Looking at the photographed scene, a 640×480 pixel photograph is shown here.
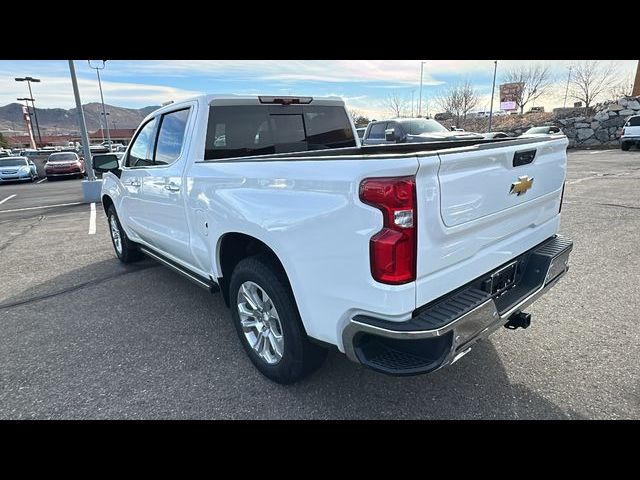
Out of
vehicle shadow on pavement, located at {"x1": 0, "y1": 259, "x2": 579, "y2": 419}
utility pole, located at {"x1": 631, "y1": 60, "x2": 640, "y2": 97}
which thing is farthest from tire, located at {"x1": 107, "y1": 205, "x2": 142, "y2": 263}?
utility pole, located at {"x1": 631, "y1": 60, "x2": 640, "y2": 97}

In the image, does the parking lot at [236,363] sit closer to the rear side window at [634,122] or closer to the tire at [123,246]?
the tire at [123,246]

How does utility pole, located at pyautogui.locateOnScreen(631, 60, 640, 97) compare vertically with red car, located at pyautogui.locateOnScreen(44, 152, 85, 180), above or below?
above

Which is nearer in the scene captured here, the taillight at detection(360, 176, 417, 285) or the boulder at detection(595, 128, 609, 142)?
the taillight at detection(360, 176, 417, 285)

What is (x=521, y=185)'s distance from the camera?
2412 mm

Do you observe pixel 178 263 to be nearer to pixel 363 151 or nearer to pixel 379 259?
pixel 363 151

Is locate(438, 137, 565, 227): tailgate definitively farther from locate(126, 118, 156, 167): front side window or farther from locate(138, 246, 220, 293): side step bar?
locate(126, 118, 156, 167): front side window

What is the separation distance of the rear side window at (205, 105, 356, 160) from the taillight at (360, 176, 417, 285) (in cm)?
193

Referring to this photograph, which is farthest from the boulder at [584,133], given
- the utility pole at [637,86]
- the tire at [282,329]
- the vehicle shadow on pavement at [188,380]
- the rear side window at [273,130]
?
the tire at [282,329]

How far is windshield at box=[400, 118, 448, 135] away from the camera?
14.5m

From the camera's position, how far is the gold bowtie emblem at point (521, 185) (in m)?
2.36

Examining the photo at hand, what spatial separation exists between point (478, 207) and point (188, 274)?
2.62 m

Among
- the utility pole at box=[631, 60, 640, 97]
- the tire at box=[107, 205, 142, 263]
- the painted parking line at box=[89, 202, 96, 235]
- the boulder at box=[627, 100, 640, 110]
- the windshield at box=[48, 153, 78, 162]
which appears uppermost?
the utility pole at box=[631, 60, 640, 97]

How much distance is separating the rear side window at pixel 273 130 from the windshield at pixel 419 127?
36.2 feet

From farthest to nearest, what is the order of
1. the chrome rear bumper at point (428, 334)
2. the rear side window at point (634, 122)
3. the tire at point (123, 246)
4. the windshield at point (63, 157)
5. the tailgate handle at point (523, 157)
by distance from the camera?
1. the windshield at point (63, 157)
2. the rear side window at point (634, 122)
3. the tire at point (123, 246)
4. the tailgate handle at point (523, 157)
5. the chrome rear bumper at point (428, 334)
